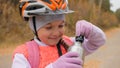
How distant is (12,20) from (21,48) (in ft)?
49.2

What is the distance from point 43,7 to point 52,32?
0.56ft

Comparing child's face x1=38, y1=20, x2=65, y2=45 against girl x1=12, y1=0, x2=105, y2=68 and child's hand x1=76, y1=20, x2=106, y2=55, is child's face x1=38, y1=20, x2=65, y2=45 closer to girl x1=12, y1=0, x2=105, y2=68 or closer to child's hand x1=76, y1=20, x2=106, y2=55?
girl x1=12, y1=0, x2=105, y2=68

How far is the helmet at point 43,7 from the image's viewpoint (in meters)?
2.62

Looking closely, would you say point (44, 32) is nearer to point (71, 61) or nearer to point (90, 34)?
point (90, 34)

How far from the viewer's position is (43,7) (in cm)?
263

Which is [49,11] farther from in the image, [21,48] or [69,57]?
[69,57]

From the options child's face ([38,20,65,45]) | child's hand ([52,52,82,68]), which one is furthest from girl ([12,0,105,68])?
child's hand ([52,52,82,68])

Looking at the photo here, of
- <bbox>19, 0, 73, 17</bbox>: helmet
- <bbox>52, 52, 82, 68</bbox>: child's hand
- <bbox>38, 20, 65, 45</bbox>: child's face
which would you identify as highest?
<bbox>19, 0, 73, 17</bbox>: helmet

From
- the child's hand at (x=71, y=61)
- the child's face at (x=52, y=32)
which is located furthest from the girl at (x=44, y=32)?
the child's hand at (x=71, y=61)

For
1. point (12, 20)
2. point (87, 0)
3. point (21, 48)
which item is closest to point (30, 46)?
point (21, 48)

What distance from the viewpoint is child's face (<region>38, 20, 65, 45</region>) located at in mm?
2621

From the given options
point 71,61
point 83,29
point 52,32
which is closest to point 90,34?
point 83,29

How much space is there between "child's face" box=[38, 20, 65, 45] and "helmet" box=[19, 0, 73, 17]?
0.25ft

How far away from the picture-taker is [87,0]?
31703 mm
